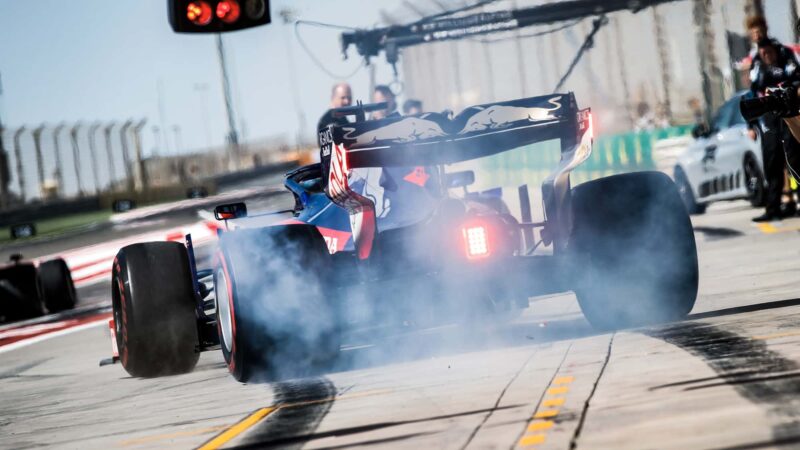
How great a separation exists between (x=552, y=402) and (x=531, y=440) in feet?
2.36

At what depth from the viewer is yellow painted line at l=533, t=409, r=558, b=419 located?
5.25m

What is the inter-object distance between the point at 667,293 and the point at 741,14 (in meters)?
18.5

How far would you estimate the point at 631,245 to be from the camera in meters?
7.55

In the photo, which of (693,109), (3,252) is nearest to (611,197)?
(3,252)

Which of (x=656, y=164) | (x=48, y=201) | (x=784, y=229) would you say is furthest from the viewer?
(x=48, y=201)

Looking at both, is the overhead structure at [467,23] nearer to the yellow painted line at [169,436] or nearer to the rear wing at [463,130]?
the rear wing at [463,130]

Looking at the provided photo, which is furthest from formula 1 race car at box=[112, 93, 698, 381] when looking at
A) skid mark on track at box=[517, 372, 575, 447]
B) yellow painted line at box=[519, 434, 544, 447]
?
yellow painted line at box=[519, 434, 544, 447]

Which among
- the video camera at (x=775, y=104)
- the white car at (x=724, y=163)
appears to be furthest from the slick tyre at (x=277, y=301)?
the white car at (x=724, y=163)

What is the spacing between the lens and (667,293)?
7.73 m

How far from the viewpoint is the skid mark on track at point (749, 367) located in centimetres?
484

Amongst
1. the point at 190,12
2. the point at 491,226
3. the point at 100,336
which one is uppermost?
the point at 190,12

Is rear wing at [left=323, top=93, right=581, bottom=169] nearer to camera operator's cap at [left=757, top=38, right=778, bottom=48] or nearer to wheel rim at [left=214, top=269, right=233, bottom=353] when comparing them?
wheel rim at [left=214, top=269, right=233, bottom=353]

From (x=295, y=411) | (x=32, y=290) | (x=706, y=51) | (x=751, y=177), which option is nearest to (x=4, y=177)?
(x=706, y=51)

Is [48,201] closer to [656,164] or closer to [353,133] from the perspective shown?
[656,164]
